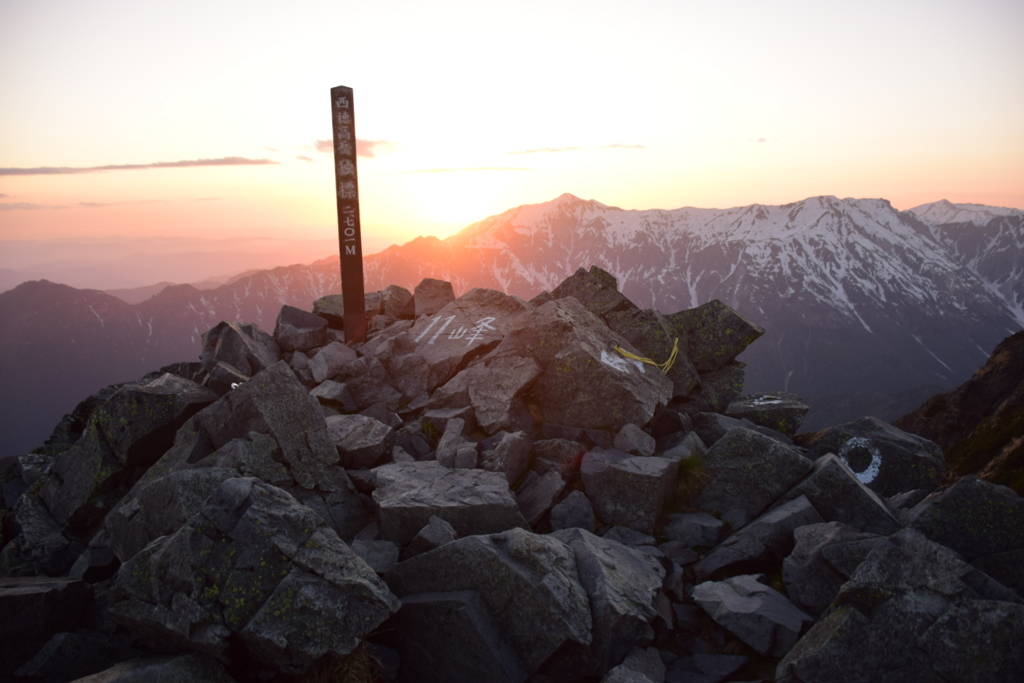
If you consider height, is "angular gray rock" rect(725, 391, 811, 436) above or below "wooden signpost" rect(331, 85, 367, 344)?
below

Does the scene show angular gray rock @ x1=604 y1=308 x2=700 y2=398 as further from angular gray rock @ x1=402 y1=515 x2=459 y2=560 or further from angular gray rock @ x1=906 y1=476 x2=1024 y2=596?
angular gray rock @ x1=402 y1=515 x2=459 y2=560

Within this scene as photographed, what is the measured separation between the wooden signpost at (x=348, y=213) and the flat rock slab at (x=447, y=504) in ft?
40.6

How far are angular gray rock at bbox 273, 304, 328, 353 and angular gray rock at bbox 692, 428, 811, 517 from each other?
51.5 feet

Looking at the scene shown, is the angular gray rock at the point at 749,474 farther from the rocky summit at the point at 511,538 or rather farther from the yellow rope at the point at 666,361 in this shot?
the yellow rope at the point at 666,361

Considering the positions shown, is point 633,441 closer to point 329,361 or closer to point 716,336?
point 716,336

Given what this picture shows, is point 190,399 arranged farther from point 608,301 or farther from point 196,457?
point 608,301

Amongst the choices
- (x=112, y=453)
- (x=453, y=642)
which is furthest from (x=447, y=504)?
(x=112, y=453)

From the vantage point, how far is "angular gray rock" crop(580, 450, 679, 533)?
10.6 m

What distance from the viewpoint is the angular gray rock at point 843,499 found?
9849 mm

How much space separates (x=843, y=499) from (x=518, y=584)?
6.61 m

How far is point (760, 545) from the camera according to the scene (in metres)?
9.41

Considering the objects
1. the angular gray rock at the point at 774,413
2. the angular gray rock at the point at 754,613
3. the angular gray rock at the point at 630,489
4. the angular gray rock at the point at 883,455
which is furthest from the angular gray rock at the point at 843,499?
the angular gray rock at the point at 774,413

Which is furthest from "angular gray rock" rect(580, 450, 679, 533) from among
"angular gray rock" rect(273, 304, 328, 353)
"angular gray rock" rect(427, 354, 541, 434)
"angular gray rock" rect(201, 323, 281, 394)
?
"angular gray rock" rect(273, 304, 328, 353)

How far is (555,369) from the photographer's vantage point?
1358 cm
